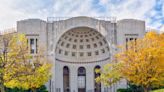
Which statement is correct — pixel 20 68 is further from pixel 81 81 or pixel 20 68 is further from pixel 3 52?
pixel 81 81

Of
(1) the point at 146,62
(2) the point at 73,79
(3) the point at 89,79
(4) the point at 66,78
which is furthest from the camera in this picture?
(4) the point at 66,78

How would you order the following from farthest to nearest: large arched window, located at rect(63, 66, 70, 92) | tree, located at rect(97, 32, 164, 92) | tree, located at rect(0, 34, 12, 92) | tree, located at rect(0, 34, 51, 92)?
large arched window, located at rect(63, 66, 70, 92)
tree, located at rect(97, 32, 164, 92)
tree, located at rect(0, 34, 51, 92)
tree, located at rect(0, 34, 12, 92)

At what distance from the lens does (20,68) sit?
42344 millimetres

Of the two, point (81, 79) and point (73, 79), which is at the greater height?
point (73, 79)

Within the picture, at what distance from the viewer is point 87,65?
71.7 meters

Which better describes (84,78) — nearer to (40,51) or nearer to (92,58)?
(92,58)

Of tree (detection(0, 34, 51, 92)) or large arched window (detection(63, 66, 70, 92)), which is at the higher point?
tree (detection(0, 34, 51, 92))

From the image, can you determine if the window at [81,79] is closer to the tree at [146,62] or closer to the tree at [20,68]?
the tree at [20,68]

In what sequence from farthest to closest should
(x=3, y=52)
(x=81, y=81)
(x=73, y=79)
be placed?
(x=81, y=81) < (x=73, y=79) < (x=3, y=52)

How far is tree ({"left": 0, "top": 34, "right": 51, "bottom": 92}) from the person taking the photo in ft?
133

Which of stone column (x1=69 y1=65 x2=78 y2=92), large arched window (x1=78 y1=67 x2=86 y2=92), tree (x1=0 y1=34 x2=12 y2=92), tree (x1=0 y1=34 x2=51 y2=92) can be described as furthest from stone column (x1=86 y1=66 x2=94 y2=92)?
tree (x1=0 y1=34 x2=12 y2=92)

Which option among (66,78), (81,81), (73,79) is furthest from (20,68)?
(81,81)

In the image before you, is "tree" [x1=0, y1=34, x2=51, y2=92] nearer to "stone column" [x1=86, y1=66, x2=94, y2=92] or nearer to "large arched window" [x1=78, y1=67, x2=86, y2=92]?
"stone column" [x1=86, y1=66, x2=94, y2=92]

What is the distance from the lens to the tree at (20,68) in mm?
40562
